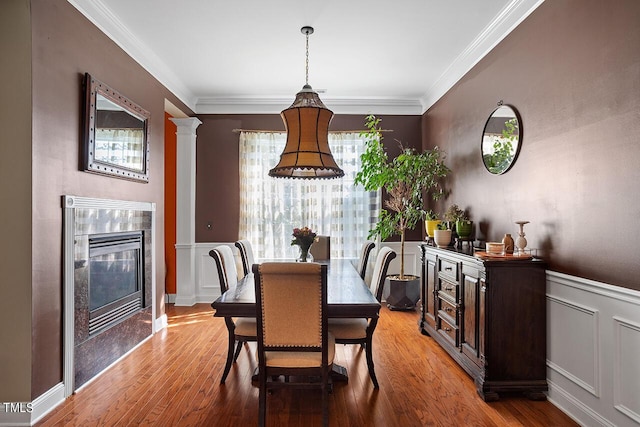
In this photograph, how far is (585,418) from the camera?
92.7 inches

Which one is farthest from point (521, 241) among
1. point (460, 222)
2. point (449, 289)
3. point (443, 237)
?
point (443, 237)

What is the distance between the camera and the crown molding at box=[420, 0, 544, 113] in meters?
3.02

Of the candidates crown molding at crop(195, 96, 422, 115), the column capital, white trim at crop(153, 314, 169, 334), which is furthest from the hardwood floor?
crown molding at crop(195, 96, 422, 115)

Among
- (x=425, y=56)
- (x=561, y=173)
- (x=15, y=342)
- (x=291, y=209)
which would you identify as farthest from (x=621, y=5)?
(x=291, y=209)

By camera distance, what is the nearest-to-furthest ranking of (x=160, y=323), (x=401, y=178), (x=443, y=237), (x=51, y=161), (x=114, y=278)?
(x=51, y=161), (x=114, y=278), (x=443, y=237), (x=160, y=323), (x=401, y=178)

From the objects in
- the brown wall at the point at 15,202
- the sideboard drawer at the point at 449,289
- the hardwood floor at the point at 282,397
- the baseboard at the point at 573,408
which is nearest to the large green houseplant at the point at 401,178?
the sideboard drawer at the point at 449,289

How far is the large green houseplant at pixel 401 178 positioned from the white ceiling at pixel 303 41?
0.83 meters

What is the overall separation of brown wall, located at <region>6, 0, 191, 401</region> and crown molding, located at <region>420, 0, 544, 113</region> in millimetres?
3188

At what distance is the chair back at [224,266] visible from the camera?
119 inches

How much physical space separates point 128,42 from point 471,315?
368 cm

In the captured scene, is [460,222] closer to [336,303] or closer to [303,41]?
[336,303]

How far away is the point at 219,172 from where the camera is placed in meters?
5.66

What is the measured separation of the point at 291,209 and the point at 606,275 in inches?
157

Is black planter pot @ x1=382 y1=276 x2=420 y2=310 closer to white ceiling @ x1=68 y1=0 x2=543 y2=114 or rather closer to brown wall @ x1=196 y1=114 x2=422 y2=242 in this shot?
brown wall @ x1=196 y1=114 x2=422 y2=242
